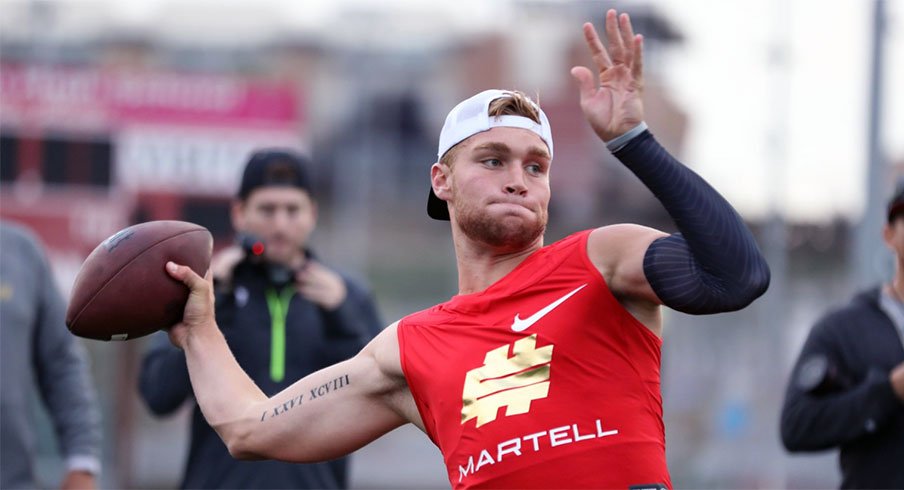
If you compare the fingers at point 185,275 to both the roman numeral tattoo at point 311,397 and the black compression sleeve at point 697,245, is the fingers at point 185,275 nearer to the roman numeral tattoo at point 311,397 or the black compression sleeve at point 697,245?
the roman numeral tattoo at point 311,397

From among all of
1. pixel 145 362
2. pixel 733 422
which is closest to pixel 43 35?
pixel 733 422

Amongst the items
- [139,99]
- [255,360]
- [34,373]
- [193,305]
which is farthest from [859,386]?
[139,99]

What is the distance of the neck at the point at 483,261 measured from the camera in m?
3.51

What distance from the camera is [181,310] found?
12.2 feet

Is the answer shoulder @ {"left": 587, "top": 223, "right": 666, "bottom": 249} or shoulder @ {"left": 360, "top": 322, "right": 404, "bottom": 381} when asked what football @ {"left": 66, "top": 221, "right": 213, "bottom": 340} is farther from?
shoulder @ {"left": 587, "top": 223, "right": 666, "bottom": 249}

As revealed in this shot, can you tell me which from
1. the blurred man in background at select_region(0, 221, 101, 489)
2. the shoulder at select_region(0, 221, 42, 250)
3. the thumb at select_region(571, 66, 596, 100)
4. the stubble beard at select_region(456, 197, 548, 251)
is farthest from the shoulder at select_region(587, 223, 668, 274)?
the shoulder at select_region(0, 221, 42, 250)

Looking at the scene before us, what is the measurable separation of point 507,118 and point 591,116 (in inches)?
18.7

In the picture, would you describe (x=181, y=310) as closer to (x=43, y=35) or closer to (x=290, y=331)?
Result: (x=290, y=331)

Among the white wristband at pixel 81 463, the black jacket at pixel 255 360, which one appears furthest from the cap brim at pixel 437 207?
→ the white wristband at pixel 81 463

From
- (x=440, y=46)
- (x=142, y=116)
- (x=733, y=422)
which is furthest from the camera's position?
(x=440, y=46)

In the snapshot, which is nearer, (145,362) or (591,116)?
(591,116)

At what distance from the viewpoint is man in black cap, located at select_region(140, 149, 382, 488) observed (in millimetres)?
4996

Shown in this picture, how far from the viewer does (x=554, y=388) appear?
320 cm

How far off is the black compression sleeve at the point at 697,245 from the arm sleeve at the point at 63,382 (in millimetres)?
3052
